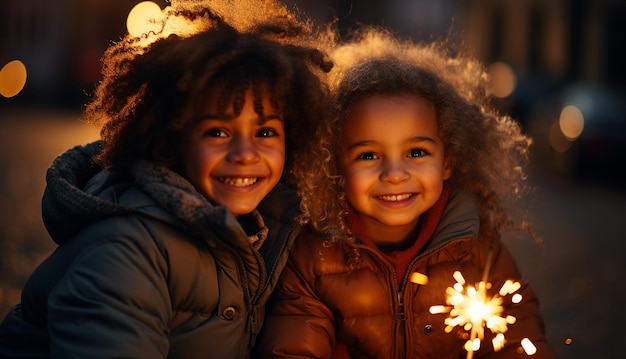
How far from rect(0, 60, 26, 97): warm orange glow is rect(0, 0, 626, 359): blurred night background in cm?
7

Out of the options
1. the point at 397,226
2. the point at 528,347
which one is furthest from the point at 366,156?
the point at 528,347

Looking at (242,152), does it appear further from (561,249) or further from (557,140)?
(557,140)

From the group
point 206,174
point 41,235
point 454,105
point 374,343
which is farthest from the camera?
point 41,235

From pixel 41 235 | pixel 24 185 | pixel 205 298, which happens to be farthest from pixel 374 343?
pixel 24 185

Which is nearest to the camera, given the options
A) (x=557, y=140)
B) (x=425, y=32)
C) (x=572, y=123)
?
(x=572, y=123)

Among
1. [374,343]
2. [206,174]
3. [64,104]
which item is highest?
[64,104]

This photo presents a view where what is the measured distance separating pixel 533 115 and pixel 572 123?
357cm

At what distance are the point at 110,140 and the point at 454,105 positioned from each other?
141 centimetres

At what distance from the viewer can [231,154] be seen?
3016 millimetres

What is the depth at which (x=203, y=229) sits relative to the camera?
9.22ft

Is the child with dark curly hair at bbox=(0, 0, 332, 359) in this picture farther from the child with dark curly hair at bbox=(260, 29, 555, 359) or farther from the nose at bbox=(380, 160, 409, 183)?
the nose at bbox=(380, 160, 409, 183)

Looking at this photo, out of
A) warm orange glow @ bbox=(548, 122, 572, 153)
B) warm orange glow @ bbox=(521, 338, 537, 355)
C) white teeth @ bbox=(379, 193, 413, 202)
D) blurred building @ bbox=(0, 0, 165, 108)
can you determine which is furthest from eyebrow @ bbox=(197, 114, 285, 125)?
blurred building @ bbox=(0, 0, 165, 108)

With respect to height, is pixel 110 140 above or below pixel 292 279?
above

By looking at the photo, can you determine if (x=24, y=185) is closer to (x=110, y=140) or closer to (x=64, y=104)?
(x=110, y=140)
